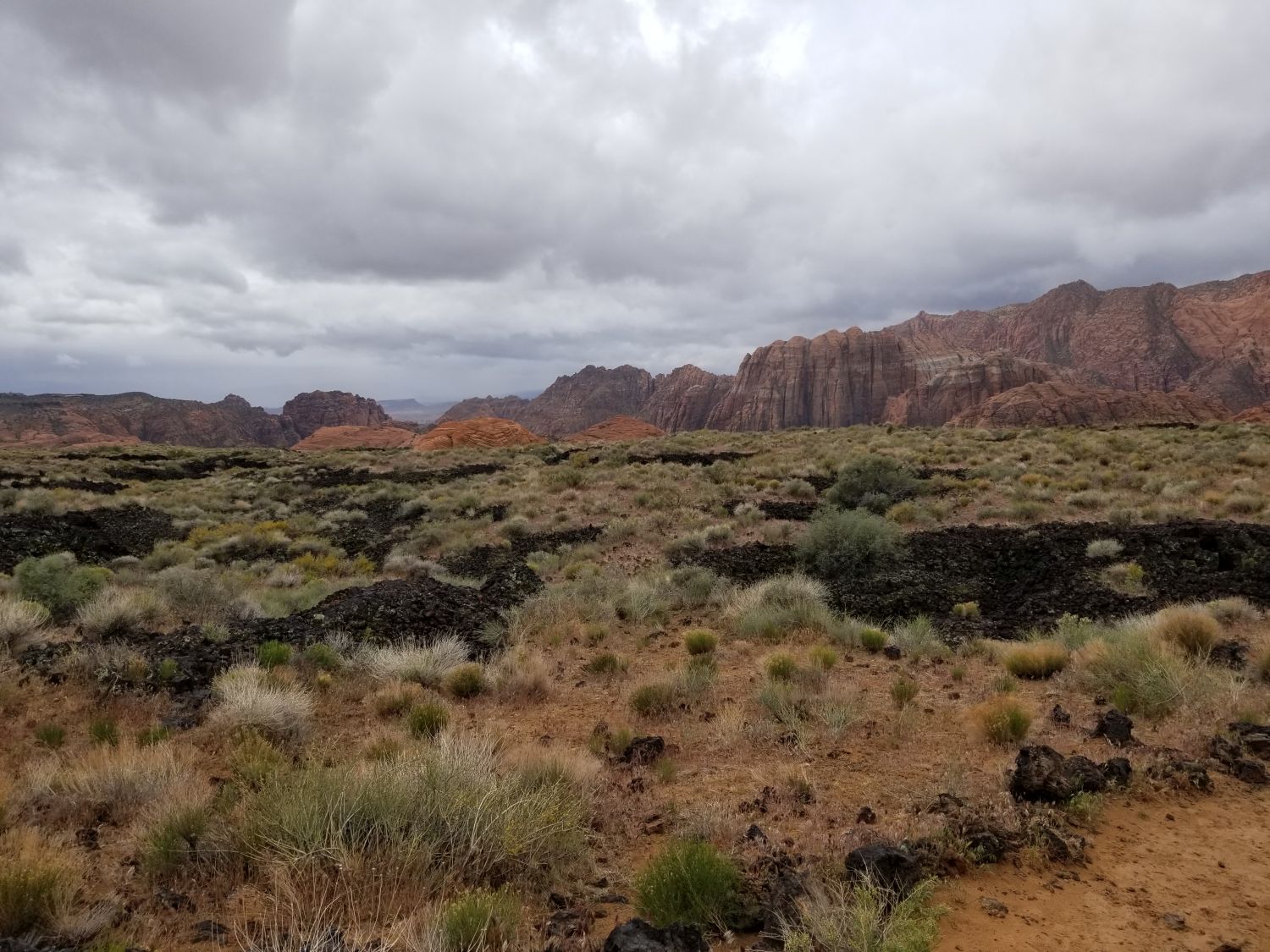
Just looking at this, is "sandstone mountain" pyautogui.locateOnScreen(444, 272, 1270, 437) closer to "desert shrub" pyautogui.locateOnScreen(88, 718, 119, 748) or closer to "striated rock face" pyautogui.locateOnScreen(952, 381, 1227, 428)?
"striated rock face" pyautogui.locateOnScreen(952, 381, 1227, 428)

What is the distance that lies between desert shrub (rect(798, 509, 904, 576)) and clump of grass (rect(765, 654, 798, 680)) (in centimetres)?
591

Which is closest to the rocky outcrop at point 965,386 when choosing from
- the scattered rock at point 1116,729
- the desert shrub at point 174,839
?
the scattered rock at point 1116,729

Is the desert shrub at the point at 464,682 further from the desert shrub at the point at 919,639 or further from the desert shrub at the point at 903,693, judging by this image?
the desert shrub at the point at 919,639

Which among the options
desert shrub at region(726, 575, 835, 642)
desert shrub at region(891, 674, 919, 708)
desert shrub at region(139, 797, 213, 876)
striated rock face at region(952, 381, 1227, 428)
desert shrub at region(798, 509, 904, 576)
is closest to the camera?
desert shrub at region(139, 797, 213, 876)

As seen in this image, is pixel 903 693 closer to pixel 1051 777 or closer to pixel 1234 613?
pixel 1051 777

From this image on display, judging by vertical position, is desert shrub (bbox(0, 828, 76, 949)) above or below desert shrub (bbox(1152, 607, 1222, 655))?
above

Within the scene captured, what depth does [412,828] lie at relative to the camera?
3822mm

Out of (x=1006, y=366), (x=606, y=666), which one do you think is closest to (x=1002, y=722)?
(x=606, y=666)

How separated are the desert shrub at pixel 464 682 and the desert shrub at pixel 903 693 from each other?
4.70m

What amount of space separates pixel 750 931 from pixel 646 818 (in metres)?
1.33

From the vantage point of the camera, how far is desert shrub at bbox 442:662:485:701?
746cm

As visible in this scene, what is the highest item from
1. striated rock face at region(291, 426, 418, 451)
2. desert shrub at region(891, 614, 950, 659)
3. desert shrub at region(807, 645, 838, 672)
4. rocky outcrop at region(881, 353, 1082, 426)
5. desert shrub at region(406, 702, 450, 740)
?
rocky outcrop at region(881, 353, 1082, 426)

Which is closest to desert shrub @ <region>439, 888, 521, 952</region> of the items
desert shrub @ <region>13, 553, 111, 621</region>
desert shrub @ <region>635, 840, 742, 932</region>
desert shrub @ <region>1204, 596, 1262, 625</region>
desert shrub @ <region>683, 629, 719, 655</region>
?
desert shrub @ <region>635, 840, 742, 932</region>

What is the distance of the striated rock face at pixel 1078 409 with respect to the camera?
255 feet
